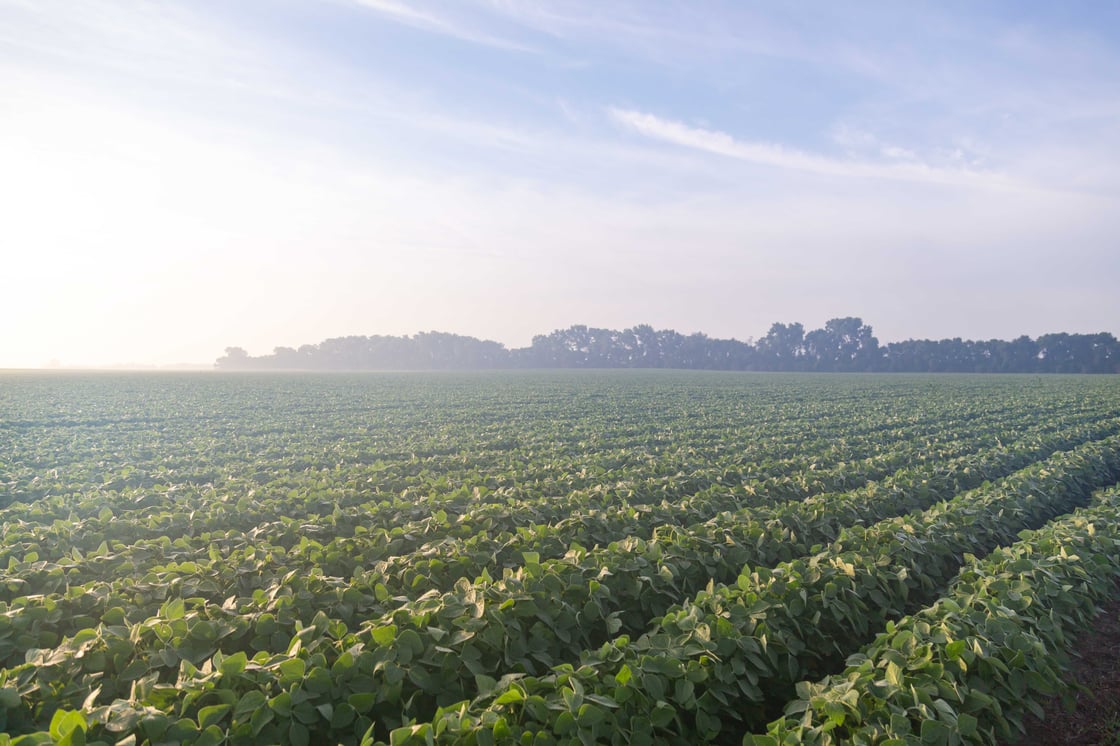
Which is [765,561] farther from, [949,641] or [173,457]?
[173,457]

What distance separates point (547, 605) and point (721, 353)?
439ft

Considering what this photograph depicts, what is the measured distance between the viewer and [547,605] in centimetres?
509

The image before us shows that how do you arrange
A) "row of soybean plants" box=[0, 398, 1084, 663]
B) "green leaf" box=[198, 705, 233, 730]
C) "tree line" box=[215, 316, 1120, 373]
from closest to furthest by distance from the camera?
→ 1. "green leaf" box=[198, 705, 233, 730]
2. "row of soybean plants" box=[0, 398, 1084, 663]
3. "tree line" box=[215, 316, 1120, 373]

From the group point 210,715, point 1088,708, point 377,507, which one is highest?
point 210,715

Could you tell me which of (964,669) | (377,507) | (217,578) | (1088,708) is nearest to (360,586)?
(217,578)

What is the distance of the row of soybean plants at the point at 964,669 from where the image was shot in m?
3.54

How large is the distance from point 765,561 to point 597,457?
7867 mm

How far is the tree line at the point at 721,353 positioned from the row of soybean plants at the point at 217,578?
128547 millimetres

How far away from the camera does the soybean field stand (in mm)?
3635

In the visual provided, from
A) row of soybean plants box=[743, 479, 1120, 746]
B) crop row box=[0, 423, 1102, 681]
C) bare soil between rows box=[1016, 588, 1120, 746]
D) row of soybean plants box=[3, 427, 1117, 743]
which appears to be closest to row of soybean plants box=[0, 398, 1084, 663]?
crop row box=[0, 423, 1102, 681]

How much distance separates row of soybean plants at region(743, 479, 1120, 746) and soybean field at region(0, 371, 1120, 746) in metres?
0.02

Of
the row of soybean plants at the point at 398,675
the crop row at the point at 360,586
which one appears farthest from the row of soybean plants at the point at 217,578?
the row of soybean plants at the point at 398,675

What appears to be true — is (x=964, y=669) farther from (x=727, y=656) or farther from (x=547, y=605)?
(x=547, y=605)

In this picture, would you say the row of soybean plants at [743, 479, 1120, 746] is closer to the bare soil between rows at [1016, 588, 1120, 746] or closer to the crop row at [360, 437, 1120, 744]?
the bare soil between rows at [1016, 588, 1120, 746]
